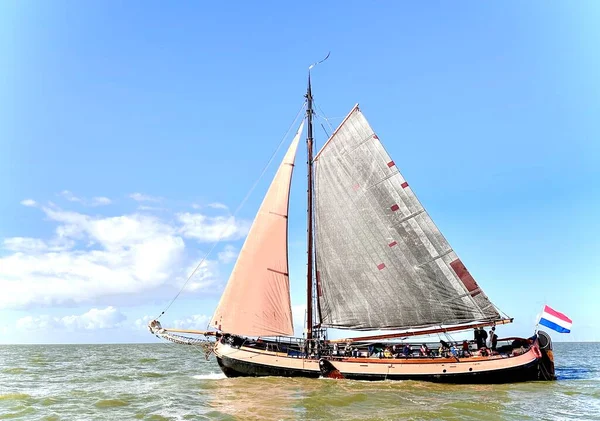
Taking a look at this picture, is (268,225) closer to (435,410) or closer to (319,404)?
(319,404)

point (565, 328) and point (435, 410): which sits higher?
point (565, 328)

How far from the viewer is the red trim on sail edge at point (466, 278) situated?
29969mm

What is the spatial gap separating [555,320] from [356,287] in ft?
38.9

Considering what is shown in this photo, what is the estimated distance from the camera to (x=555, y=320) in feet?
97.7

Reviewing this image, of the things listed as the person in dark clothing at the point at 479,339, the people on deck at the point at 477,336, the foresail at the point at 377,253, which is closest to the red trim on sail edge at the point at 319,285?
the foresail at the point at 377,253

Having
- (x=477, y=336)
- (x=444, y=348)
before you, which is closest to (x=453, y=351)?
(x=444, y=348)

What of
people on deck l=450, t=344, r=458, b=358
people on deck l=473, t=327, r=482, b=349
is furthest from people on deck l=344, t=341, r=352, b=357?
people on deck l=473, t=327, r=482, b=349

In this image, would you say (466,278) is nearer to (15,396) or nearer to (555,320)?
(555,320)

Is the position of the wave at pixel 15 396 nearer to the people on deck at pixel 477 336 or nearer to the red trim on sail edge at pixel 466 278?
the red trim on sail edge at pixel 466 278

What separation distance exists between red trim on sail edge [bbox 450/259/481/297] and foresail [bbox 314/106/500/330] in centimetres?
6

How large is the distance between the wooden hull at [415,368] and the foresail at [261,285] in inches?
75.9

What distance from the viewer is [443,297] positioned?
99.9 feet

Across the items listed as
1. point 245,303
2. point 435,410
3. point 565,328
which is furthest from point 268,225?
point 565,328

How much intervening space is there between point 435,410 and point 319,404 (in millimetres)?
5037
